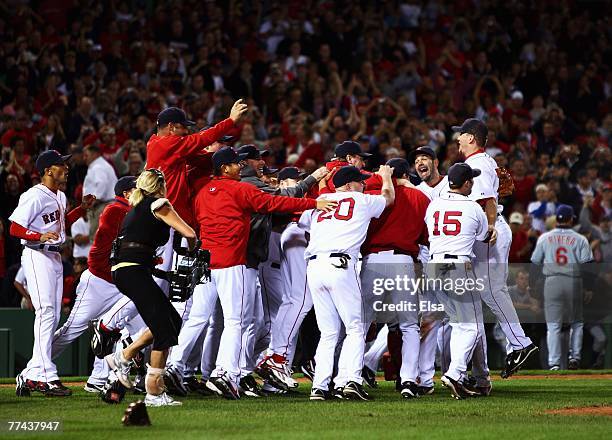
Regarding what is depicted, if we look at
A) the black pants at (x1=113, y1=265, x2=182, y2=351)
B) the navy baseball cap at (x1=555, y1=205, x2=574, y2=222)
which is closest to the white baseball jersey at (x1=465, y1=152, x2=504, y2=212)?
the black pants at (x1=113, y1=265, x2=182, y2=351)

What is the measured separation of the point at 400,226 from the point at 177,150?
2157mm

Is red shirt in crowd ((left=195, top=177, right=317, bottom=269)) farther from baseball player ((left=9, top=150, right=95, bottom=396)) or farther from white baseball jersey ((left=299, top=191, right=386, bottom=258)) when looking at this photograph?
baseball player ((left=9, top=150, right=95, bottom=396))

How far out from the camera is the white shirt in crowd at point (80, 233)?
14.7 m

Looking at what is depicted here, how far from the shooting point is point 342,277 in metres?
9.76

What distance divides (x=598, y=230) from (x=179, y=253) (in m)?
8.83

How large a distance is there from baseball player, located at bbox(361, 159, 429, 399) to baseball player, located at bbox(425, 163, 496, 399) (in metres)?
0.26

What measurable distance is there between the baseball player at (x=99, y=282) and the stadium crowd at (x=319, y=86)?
328 centimetres

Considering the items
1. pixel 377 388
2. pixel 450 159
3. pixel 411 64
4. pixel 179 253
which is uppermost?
pixel 411 64

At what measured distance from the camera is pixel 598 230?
16.7 metres

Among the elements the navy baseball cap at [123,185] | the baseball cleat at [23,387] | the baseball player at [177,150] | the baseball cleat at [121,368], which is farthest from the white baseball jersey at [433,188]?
the baseball cleat at [23,387]

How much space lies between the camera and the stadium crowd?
53.5 ft

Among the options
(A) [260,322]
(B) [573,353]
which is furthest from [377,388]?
(B) [573,353]

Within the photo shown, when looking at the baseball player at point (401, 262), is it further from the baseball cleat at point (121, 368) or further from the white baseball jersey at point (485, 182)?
the baseball cleat at point (121, 368)

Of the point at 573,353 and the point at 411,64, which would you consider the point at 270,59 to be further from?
the point at 573,353
